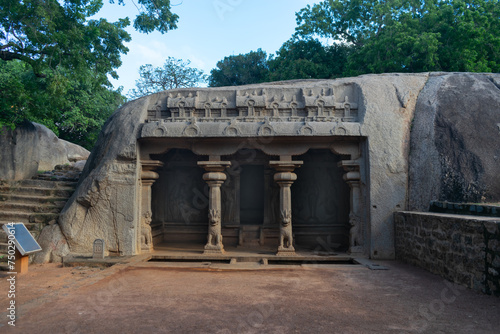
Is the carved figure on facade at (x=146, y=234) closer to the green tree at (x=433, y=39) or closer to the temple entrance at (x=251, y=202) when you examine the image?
the temple entrance at (x=251, y=202)

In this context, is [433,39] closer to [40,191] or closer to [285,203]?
[285,203]

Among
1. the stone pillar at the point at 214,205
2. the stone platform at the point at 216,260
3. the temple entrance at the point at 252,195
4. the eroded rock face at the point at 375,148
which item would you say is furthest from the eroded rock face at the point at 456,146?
the temple entrance at the point at 252,195

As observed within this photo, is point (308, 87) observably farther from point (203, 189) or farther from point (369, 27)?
point (369, 27)

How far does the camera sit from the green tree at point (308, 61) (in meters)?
20.5

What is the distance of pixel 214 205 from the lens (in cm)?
855

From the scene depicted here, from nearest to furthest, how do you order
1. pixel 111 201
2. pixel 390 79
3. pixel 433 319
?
pixel 433 319 < pixel 111 201 < pixel 390 79

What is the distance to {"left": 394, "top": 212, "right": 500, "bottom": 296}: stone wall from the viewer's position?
Result: 4.92 metres

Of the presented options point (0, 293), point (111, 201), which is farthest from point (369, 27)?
point (0, 293)

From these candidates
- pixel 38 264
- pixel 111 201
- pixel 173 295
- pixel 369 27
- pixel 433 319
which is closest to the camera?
pixel 433 319

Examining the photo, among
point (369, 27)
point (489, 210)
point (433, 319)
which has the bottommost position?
point (433, 319)

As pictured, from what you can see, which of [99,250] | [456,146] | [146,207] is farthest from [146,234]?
[456,146]

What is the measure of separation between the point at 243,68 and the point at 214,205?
68.5ft

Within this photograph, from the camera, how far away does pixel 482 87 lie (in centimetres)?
844

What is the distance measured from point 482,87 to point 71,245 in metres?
10.4
